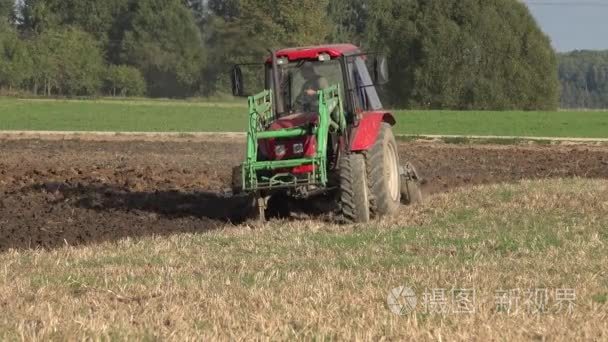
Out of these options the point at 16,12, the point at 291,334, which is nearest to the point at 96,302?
the point at 291,334

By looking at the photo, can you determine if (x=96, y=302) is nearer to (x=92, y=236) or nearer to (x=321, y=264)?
(x=321, y=264)

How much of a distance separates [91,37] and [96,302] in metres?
95.0

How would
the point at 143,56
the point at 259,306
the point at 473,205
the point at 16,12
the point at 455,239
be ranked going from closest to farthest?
the point at 259,306 → the point at 455,239 → the point at 473,205 → the point at 143,56 → the point at 16,12

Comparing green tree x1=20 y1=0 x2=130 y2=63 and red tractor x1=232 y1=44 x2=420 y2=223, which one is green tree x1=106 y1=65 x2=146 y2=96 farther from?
red tractor x1=232 y1=44 x2=420 y2=223

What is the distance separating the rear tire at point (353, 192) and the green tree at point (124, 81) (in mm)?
82473

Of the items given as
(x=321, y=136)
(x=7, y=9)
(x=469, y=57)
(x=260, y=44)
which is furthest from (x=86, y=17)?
(x=321, y=136)

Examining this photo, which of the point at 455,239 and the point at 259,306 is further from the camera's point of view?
the point at 455,239

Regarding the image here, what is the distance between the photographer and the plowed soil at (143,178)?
36.1 feet

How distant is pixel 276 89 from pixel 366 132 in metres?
1.26

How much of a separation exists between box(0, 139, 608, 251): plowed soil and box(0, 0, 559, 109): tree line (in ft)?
107

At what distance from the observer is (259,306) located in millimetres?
6027

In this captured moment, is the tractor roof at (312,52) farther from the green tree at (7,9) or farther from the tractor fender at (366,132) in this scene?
the green tree at (7,9)

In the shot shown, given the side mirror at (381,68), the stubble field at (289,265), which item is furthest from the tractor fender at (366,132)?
the stubble field at (289,265)

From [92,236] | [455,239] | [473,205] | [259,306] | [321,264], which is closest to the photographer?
[259,306]
